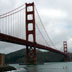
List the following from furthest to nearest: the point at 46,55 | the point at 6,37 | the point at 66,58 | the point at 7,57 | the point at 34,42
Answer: the point at 46,55
the point at 7,57
the point at 66,58
the point at 34,42
the point at 6,37

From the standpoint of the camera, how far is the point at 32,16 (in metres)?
59.6

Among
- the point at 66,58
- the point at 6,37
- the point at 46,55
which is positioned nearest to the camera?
the point at 6,37

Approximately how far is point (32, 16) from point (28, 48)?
8.43m

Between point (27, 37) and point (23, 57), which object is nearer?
point (27, 37)

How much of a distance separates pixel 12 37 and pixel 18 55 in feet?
255

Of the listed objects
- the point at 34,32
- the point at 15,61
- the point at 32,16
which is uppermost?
the point at 32,16

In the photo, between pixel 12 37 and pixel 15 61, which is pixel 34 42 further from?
pixel 15 61

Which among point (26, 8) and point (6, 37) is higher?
point (26, 8)

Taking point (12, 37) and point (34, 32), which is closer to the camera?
point (12, 37)

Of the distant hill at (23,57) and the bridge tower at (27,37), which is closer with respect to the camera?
the bridge tower at (27,37)

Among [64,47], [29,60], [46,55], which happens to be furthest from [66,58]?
[29,60]

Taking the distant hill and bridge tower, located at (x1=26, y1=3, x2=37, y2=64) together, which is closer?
bridge tower, located at (x1=26, y1=3, x2=37, y2=64)

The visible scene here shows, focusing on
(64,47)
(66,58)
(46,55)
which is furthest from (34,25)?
(46,55)

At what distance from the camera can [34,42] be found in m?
56.5
